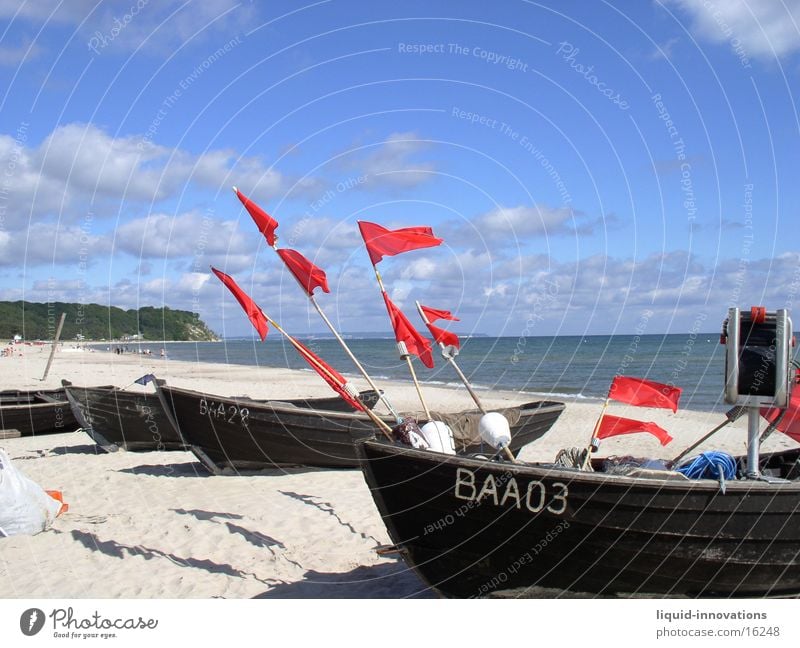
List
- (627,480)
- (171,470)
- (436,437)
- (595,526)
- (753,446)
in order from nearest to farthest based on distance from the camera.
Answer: (627,480)
(595,526)
(753,446)
(436,437)
(171,470)


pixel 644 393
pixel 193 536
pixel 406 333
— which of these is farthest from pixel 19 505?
pixel 644 393

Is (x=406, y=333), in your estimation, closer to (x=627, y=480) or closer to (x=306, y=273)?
(x=306, y=273)

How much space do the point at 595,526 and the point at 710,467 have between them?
1.13 m

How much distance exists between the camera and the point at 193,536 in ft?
26.3

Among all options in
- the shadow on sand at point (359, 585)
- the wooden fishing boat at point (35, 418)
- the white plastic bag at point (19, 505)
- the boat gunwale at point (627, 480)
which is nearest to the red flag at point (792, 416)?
the boat gunwale at point (627, 480)

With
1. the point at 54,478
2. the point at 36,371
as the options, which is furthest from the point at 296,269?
the point at 36,371

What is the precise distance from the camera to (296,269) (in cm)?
788

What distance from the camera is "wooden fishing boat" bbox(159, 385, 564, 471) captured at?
429 inches

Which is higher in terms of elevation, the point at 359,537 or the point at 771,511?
the point at 771,511

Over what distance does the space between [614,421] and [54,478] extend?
8.47 meters

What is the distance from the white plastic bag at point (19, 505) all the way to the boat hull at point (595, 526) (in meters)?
4.40

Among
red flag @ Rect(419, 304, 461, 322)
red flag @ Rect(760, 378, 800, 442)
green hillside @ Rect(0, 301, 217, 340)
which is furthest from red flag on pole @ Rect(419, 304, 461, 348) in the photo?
green hillside @ Rect(0, 301, 217, 340)

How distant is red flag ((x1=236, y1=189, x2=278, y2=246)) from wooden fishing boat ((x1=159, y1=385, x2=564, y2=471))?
364 cm

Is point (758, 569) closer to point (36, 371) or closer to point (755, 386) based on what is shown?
point (755, 386)
